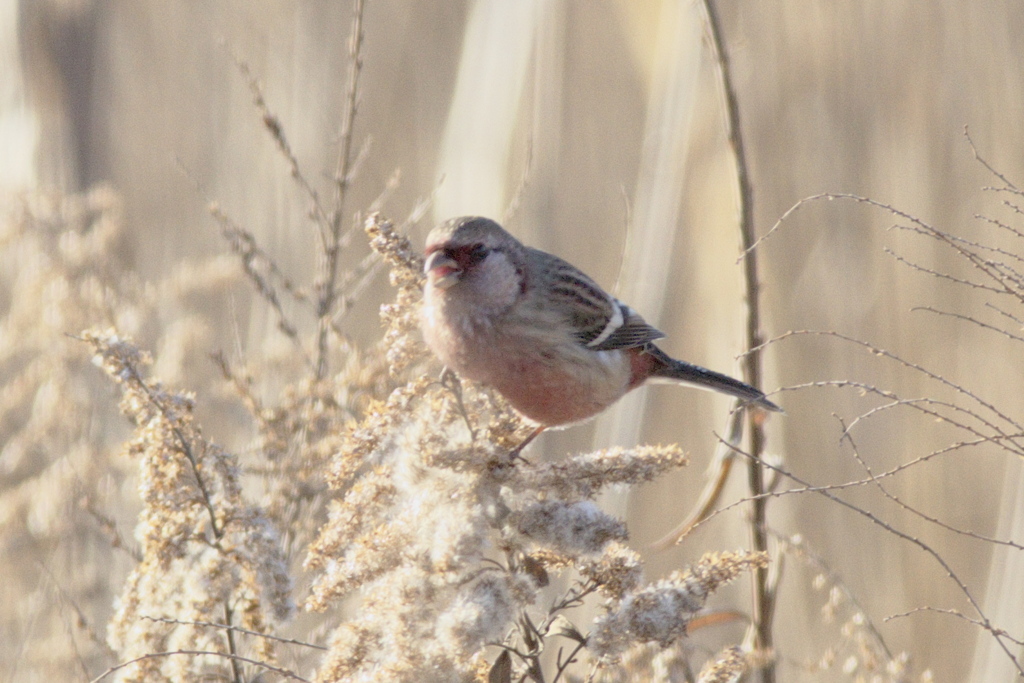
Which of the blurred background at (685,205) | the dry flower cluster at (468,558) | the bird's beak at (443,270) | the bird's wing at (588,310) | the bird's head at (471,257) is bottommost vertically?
the dry flower cluster at (468,558)

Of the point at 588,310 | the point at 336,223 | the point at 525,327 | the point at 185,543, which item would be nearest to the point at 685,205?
the point at 588,310

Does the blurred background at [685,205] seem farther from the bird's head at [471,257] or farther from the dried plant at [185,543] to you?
the dried plant at [185,543]

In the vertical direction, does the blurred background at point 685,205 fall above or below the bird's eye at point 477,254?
above

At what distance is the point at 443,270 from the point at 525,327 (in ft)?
0.90

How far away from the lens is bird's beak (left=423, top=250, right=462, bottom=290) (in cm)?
207

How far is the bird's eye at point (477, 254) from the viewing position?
7.30 feet

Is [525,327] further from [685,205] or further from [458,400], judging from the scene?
[685,205]

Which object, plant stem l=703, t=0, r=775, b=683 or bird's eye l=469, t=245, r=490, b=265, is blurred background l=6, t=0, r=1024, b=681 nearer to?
bird's eye l=469, t=245, r=490, b=265

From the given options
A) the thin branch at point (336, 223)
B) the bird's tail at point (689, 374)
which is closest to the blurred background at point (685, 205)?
the bird's tail at point (689, 374)

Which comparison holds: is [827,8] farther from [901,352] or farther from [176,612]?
[176,612]

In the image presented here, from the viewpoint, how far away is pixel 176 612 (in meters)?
1.52

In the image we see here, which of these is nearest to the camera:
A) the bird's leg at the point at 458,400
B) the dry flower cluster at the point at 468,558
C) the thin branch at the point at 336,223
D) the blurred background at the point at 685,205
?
the dry flower cluster at the point at 468,558

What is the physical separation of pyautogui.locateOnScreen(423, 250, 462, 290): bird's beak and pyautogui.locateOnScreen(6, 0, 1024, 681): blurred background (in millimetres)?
913

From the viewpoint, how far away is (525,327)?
232cm
